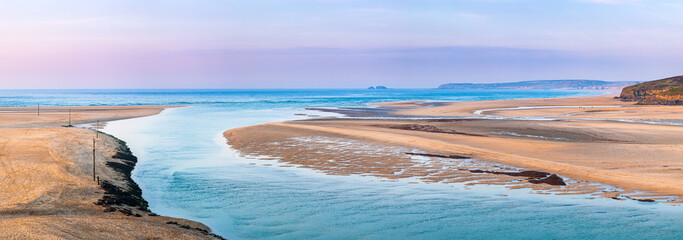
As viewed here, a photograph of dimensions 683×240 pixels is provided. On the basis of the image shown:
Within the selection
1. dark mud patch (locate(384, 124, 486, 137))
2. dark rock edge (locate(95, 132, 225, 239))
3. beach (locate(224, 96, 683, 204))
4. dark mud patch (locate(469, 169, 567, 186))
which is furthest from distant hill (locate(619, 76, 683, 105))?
dark rock edge (locate(95, 132, 225, 239))

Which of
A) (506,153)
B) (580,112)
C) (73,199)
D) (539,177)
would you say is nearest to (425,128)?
(506,153)

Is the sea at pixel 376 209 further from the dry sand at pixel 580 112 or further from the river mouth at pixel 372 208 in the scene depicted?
the dry sand at pixel 580 112

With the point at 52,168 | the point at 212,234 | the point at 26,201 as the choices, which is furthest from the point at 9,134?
the point at 212,234

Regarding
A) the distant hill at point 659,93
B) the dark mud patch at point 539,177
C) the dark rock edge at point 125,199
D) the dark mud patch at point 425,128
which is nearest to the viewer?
the dark rock edge at point 125,199

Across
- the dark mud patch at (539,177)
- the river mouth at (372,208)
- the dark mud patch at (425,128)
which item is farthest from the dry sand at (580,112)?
the river mouth at (372,208)

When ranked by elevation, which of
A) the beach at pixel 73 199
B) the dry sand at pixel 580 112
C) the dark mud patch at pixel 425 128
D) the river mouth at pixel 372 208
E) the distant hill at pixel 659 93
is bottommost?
the river mouth at pixel 372 208

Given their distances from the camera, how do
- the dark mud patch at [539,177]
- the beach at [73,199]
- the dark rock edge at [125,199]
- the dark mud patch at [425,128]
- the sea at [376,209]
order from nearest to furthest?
the beach at [73,199]
the sea at [376,209]
the dark rock edge at [125,199]
the dark mud patch at [539,177]
the dark mud patch at [425,128]

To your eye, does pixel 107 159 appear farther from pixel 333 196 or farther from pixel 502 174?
pixel 502 174

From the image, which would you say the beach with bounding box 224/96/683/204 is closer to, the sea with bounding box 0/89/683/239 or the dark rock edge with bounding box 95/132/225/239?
the sea with bounding box 0/89/683/239
